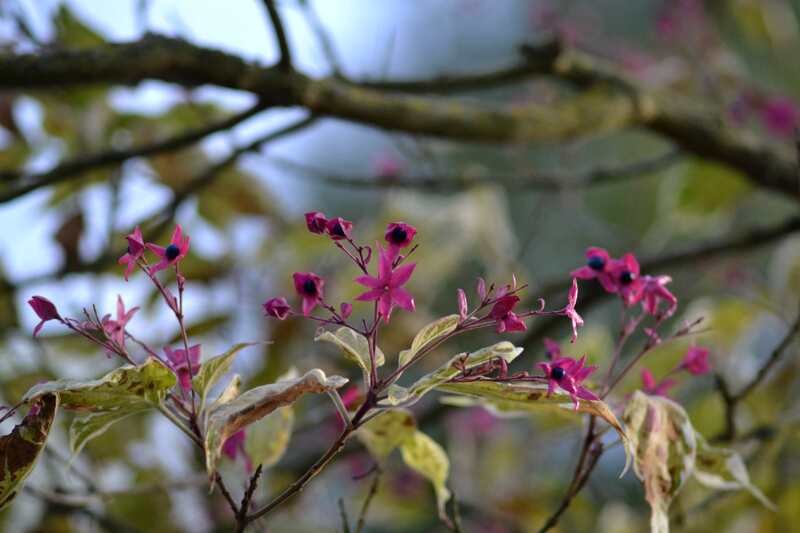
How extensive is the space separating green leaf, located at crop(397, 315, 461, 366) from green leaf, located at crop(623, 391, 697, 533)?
0.13m

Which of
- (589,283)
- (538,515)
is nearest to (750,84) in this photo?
(589,283)

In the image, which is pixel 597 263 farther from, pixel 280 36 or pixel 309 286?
pixel 280 36

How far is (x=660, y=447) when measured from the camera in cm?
52

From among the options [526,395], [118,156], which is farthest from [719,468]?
[118,156]

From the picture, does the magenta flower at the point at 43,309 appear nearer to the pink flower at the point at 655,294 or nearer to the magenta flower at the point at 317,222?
the magenta flower at the point at 317,222

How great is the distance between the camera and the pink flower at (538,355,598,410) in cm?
46

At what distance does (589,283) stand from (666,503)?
670mm

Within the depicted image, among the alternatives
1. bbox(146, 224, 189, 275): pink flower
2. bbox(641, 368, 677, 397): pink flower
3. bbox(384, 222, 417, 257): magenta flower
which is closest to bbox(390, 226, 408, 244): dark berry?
bbox(384, 222, 417, 257): magenta flower

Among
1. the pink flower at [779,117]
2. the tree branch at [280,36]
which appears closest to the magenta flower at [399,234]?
the tree branch at [280,36]

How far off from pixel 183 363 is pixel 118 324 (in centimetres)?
5

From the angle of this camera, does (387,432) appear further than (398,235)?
Yes

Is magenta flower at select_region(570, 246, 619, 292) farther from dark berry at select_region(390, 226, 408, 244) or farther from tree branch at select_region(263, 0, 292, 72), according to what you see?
tree branch at select_region(263, 0, 292, 72)

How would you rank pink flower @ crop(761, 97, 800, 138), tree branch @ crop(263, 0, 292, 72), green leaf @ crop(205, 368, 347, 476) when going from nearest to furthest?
green leaf @ crop(205, 368, 347, 476) < tree branch @ crop(263, 0, 292, 72) < pink flower @ crop(761, 97, 800, 138)

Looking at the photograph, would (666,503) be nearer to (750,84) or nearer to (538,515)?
(538,515)
